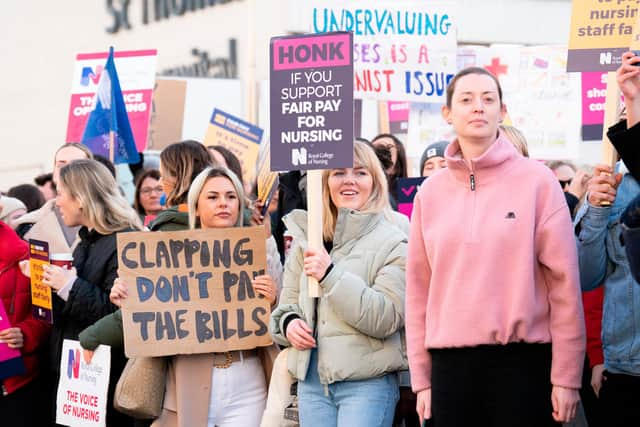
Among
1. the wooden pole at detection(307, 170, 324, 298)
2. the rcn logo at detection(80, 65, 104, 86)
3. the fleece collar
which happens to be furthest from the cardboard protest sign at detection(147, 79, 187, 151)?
the fleece collar

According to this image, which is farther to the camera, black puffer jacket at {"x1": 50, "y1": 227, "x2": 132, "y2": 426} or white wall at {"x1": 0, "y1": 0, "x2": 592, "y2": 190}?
white wall at {"x1": 0, "y1": 0, "x2": 592, "y2": 190}

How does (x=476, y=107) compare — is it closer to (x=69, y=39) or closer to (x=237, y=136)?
(x=237, y=136)

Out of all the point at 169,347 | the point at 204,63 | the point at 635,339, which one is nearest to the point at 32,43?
the point at 204,63

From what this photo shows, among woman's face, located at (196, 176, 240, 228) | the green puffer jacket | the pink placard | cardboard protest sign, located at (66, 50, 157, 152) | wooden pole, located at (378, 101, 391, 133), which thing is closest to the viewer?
the green puffer jacket

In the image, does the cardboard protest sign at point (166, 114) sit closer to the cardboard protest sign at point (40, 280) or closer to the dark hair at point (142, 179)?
the dark hair at point (142, 179)

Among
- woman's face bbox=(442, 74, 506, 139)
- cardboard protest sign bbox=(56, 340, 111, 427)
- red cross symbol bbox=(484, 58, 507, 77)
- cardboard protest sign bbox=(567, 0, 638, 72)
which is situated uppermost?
red cross symbol bbox=(484, 58, 507, 77)

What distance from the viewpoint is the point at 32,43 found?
2806 cm

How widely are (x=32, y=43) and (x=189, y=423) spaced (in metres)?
23.4

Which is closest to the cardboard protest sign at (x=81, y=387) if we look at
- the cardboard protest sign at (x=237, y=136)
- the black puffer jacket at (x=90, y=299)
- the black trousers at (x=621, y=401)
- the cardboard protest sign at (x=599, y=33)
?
the black puffer jacket at (x=90, y=299)

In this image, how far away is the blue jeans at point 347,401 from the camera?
537cm

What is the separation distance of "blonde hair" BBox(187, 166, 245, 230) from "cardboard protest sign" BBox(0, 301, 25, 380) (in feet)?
4.60

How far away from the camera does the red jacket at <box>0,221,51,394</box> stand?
7.07 metres

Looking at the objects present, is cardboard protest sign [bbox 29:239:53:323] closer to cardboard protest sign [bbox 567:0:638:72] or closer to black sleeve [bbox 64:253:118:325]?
black sleeve [bbox 64:253:118:325]

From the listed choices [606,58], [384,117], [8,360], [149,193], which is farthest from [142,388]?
[384,117]
